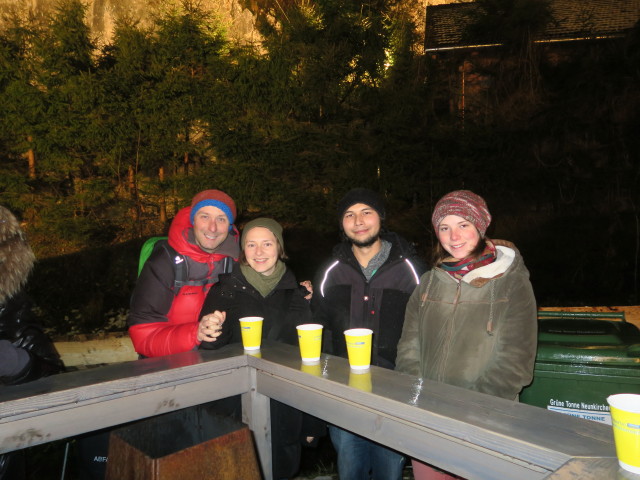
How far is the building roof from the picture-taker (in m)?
13.0

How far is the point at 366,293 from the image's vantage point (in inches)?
104

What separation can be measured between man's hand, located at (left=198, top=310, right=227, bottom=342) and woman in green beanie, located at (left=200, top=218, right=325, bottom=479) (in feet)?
0.29

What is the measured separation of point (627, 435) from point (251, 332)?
148 centimetres

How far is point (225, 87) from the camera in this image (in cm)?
1030

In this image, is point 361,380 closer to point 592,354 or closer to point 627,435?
point 627,435

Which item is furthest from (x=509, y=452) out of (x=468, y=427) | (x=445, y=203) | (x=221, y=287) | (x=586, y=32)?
(x=586, y=32)

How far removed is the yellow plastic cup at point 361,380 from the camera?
155 centimetres

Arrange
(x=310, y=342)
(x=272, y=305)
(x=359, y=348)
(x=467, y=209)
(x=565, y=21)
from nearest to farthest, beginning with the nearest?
(x=359, y=348) → (x=310, y=342) → (x=467, y=209) → (x=272, y=305) → (x=565, y=21)

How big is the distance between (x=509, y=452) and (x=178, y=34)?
38.8ft

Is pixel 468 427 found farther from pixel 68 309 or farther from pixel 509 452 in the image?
pixel 68 309

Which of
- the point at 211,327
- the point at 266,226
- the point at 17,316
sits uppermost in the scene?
the point at 266,226

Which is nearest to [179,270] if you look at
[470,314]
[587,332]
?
[470,314]

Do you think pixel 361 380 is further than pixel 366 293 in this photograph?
No

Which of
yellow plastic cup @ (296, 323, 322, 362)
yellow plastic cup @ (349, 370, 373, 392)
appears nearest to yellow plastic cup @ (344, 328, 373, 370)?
yellow plastic cup @ (349, 370, 373, 392)
